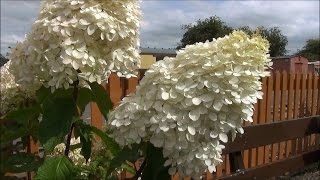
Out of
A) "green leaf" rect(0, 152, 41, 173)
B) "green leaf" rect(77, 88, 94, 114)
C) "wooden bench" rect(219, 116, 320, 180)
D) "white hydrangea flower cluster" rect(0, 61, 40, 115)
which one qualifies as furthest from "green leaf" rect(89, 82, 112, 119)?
"wooden bench" rect(219, 116, 320, 180)

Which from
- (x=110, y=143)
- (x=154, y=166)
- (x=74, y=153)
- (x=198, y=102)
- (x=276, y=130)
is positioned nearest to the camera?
(x=198, y=102)

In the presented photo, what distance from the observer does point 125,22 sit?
189 cm

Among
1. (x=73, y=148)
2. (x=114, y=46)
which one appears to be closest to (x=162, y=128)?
(x=114, y=46)

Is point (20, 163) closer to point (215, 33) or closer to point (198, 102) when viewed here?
point (198, 102)

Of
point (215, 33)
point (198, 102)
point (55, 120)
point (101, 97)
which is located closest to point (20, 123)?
point (55, 120)

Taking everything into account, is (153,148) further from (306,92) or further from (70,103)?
(306,92)

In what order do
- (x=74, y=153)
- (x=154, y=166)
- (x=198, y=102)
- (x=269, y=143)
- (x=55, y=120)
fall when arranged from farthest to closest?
(x=269, y=143)
(x=74, y=153)
(x=154, y=166)
(x=55, y=120)
(x=198, y=102)

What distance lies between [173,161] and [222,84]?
0.35 metres

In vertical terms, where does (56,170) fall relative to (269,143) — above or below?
above

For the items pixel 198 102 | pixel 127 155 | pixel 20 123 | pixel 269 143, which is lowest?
pixel 269 143

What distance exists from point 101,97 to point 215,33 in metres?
9.84

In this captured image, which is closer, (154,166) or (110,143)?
(154,166)

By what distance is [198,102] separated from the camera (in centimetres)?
180

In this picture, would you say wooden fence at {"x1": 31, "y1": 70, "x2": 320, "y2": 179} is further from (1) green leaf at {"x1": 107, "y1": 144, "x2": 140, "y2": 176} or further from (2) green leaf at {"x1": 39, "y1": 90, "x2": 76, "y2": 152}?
(2) green leaf at {"x1": 39, "y1": 90, "x2": 76, "y2": 152}
